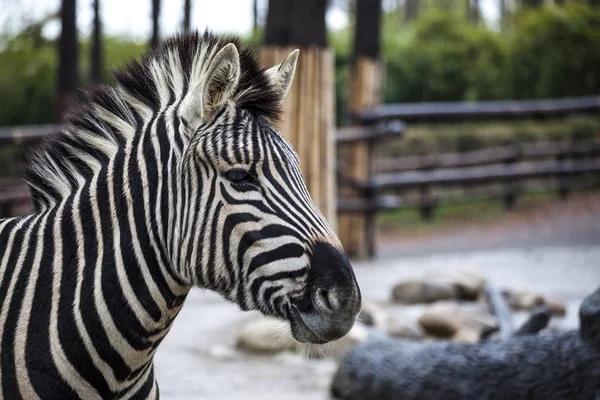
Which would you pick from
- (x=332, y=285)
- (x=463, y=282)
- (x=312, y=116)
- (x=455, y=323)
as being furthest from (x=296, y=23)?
(x=332, y=285)

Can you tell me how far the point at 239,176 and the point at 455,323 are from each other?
4.09 meters

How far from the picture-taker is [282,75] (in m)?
2.44

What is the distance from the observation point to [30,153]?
2.49 metres

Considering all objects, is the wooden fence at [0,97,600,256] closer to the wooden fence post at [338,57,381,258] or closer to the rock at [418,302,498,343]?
the wooden fence post at [338,57,381,258]

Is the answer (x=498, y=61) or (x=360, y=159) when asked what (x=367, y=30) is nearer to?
(x=360, y=159)

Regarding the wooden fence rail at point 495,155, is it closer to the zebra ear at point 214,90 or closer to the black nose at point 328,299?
the zebra ear at point 214,90

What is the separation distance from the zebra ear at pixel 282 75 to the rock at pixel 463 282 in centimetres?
507

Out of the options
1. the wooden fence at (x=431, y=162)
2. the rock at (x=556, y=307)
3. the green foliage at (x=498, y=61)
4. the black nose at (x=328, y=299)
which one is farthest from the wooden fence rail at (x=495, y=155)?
the black nose at (x=328, y=299)

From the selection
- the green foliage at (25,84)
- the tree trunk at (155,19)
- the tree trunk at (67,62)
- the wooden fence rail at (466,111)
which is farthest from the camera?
the green foliage at (25,84)

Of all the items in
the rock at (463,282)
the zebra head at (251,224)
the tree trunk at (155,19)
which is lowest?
the rock at (463,282)

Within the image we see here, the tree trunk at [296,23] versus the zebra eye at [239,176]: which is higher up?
the tree trunk at [296,23]

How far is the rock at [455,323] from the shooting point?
5707 mm

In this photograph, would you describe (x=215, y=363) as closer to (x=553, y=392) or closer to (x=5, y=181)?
(x=553, y=392)

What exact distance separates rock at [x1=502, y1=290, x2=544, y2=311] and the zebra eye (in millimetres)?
5224
